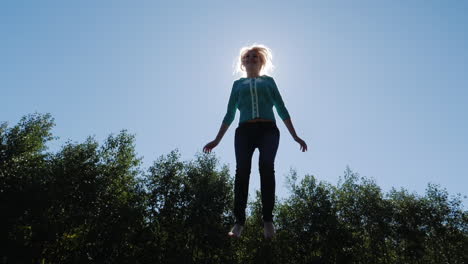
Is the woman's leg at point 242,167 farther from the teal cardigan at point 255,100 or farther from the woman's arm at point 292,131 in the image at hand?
the woman's arm at point 292,131

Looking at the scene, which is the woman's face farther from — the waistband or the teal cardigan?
the waistband

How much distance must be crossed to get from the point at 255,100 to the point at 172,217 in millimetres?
31326

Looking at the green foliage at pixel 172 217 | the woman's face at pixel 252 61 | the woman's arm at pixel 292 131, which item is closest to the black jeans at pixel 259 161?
the woman's arm at pixel 292 131

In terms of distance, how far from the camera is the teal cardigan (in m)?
4.11

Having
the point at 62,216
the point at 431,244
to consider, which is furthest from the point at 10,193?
the point at 431,244

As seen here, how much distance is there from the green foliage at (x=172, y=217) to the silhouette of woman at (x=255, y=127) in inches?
1074

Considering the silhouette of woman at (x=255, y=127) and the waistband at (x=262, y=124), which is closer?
the silhouette of woman at (x=255, y=127)

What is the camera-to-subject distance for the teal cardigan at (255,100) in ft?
13.5

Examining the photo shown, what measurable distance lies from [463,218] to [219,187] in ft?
120

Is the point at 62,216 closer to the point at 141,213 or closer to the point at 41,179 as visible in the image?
the point at 41,179

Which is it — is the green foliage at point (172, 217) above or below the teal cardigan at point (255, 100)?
above

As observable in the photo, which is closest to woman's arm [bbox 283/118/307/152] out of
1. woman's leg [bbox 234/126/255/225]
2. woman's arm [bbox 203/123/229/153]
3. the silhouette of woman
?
the silhouette of woman

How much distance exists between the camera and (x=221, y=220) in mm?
31844

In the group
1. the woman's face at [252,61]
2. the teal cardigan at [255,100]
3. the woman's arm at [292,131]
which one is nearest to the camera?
the teal cardigan at [255,100]
